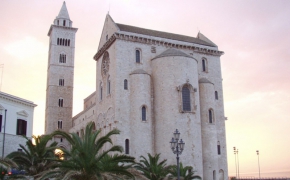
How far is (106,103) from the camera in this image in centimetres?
3691

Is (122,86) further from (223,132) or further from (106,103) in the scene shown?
(223,132)

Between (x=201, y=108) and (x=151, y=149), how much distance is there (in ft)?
24.4

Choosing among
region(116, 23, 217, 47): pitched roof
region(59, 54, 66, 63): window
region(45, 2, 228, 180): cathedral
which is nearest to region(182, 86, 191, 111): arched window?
region(45, 2, 228, 180): cathedral

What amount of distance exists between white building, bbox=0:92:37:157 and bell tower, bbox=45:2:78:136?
28260 millimetres

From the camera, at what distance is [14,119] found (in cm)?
2794

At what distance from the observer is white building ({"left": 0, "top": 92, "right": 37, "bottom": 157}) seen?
26.6 metres

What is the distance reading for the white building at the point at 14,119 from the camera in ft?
87.3

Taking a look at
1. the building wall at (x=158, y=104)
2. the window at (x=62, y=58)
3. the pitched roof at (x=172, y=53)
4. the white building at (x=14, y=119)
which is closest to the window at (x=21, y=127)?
the white building at (x=14, y=119)

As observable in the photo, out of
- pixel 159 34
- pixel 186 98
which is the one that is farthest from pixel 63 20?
pixel 186 98

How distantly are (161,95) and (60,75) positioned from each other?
1166 inches

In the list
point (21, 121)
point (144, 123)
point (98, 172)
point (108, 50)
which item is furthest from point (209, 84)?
point (98, 172)

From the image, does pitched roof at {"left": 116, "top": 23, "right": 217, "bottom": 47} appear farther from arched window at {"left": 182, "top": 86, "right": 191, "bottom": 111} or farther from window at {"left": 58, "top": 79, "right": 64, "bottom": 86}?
window at {"left": 58, "top": 79, "right": 64, "bottom": 86}

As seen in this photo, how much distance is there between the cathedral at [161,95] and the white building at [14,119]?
8.14 m

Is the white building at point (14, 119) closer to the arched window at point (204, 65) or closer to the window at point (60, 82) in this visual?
the arched window at point (204, 65)
